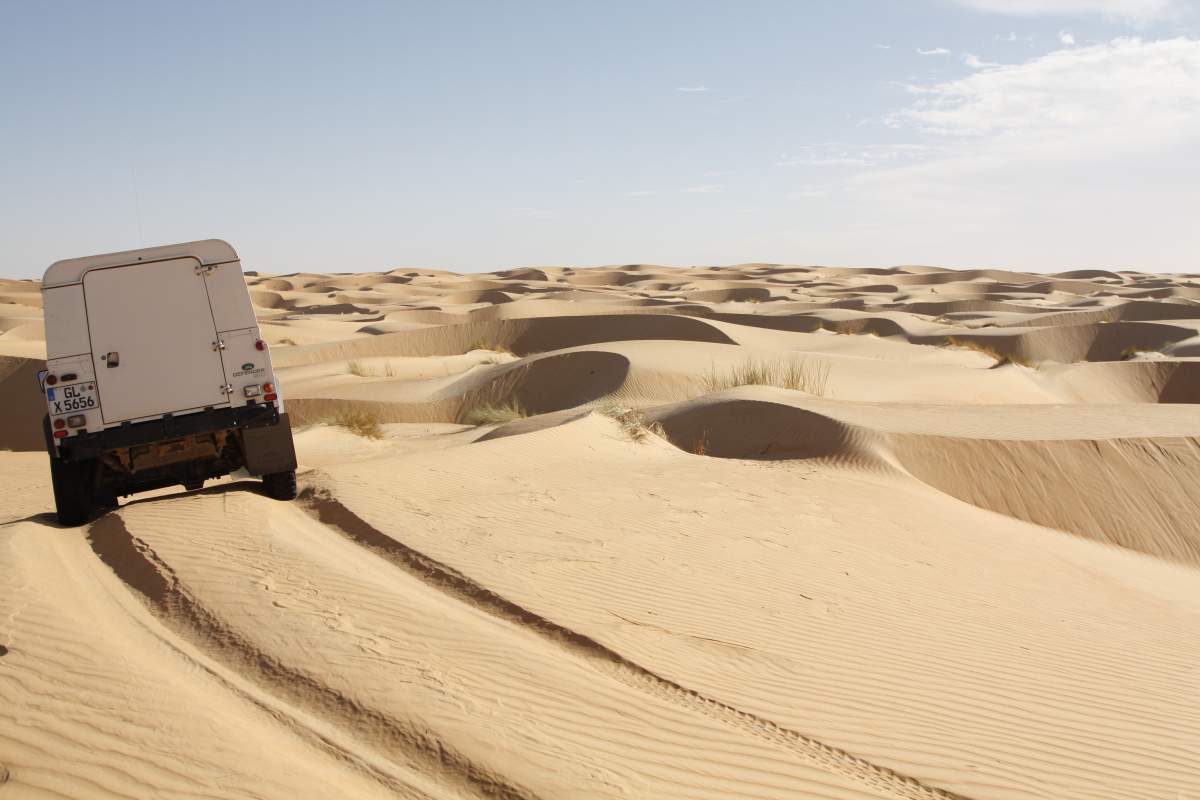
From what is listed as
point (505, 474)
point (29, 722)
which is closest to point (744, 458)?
point (505, 474)

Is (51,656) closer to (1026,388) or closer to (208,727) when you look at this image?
(208,727)

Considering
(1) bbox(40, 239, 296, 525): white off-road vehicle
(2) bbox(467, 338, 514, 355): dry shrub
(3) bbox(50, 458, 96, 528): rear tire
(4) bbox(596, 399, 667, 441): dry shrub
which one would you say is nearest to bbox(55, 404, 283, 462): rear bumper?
(1) bbox(40, 239, 296, 525): white off-road vehicle

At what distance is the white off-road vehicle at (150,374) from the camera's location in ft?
26.5

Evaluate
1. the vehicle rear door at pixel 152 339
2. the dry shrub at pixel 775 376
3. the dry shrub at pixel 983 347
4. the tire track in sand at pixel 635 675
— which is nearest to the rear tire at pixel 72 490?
the vehicle rear door at pixel 152 339

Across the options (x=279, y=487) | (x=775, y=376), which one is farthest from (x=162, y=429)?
(x=775, y=376)

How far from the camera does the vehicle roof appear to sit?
798 cm

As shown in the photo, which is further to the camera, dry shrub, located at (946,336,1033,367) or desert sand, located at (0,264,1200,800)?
dry shrub, located at (946,336,1033,367)

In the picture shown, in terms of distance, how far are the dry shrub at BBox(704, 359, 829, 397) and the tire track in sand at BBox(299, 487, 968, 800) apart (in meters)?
11.6

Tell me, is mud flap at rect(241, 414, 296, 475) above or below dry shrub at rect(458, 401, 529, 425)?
above

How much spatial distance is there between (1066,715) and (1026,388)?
1759cm

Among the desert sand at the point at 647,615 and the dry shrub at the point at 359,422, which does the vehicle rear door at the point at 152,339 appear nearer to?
the desert sand at the point at 647,615

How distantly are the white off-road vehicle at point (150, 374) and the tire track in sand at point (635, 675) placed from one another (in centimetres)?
152

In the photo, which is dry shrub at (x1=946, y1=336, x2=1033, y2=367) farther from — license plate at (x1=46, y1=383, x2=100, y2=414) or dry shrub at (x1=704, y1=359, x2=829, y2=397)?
license plate at (x1=46, y1=383, x2=100, y2=414)

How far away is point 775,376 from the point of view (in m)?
20.1
